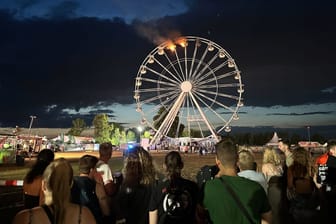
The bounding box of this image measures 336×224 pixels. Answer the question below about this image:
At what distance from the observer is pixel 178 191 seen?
12.9 feet

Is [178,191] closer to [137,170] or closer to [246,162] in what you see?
[137,170]

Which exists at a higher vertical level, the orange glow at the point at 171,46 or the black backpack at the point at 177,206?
the orange glow at the point at 171,46

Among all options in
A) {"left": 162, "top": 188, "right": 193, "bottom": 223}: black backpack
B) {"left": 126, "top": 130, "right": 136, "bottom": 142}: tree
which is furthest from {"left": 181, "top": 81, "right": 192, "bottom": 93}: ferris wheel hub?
{"left": 126, "top": 130, "right": 136, "bottom": 142}: tree

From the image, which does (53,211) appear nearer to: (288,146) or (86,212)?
(86,212)

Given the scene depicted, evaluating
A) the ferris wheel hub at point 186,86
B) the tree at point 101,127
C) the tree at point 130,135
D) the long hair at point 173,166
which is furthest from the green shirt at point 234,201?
the tree at point 130,135

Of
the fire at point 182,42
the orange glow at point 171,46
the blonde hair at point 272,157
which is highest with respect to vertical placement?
the fire at point 182,42

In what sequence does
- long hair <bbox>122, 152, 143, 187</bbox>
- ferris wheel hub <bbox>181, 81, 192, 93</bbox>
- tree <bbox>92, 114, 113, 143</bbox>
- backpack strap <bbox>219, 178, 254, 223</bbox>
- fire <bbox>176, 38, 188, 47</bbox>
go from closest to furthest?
backpack strap <bbox>219, 178, 254, 223</bbox>
long hair <bbox>122, 152, 143, 187</bbox>
fire <bbox>176, 38, 188, 47</bbox>
ferris wheel hub <bbox>181, 81, 192, 93</bbox>
tree <bbox>92, 114, 113, 143</bbox>

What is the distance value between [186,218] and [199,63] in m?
42.3

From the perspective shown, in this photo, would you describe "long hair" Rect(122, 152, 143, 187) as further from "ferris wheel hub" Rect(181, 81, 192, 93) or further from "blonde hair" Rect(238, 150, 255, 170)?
"ferris wheel hub" Rect(181, 81, 192, 93)

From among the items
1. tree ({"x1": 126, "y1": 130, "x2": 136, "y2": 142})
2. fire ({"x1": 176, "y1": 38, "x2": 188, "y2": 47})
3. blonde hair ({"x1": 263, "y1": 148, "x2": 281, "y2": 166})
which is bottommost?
blonde hair ({"x1": 263, "y1": 148, "x2": 281, "y2": 166})

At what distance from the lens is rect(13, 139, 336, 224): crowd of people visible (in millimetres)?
2842

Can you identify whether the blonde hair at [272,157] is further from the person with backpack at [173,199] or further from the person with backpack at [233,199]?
the person with backpack at [233,199]

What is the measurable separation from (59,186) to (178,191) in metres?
1.51

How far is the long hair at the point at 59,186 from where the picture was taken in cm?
271
